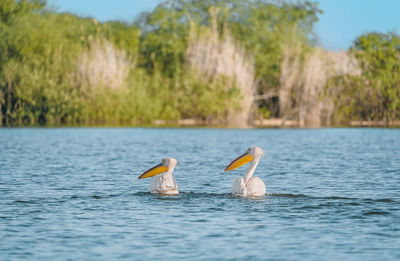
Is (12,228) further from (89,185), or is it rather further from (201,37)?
(201,37)

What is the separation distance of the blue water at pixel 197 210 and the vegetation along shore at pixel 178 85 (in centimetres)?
1758

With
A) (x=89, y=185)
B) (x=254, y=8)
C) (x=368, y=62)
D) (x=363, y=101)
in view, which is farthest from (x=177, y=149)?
(x=254, y=8)

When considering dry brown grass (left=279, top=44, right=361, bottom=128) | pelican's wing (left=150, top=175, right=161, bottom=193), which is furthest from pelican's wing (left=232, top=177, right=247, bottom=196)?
dry brown grass (left=279, top=44, right=361, bottom=128)

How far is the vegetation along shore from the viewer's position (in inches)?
1646

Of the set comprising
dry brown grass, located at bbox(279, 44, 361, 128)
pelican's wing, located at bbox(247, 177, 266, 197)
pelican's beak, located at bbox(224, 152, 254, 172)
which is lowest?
pelican's wing, located at bbox(247, 177, 266, 197)

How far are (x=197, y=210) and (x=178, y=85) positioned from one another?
34.2 metres

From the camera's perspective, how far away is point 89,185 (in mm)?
15445

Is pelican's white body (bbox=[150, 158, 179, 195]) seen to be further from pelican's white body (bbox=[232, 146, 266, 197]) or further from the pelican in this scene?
pelican's white body (bbox=[232, 146, 266, 197])

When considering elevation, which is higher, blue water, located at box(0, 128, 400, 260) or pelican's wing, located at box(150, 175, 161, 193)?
pelican's wing, located at box(150, 175, 161, 193)

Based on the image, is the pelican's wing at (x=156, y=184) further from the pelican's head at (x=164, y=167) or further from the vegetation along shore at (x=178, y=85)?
the vegetation along shore at (x=178, y=85)

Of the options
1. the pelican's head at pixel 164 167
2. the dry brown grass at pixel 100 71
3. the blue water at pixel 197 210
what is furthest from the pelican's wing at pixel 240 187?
the dry brown grass at pixel 100 71

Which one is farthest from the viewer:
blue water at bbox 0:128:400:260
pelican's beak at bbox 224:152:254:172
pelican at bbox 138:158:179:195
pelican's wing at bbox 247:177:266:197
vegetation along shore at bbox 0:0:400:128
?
vegetation along shore at bbox 0:0:400:128

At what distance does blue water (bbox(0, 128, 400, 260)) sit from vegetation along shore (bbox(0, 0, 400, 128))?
1758cm

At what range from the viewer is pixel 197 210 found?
461 inches
